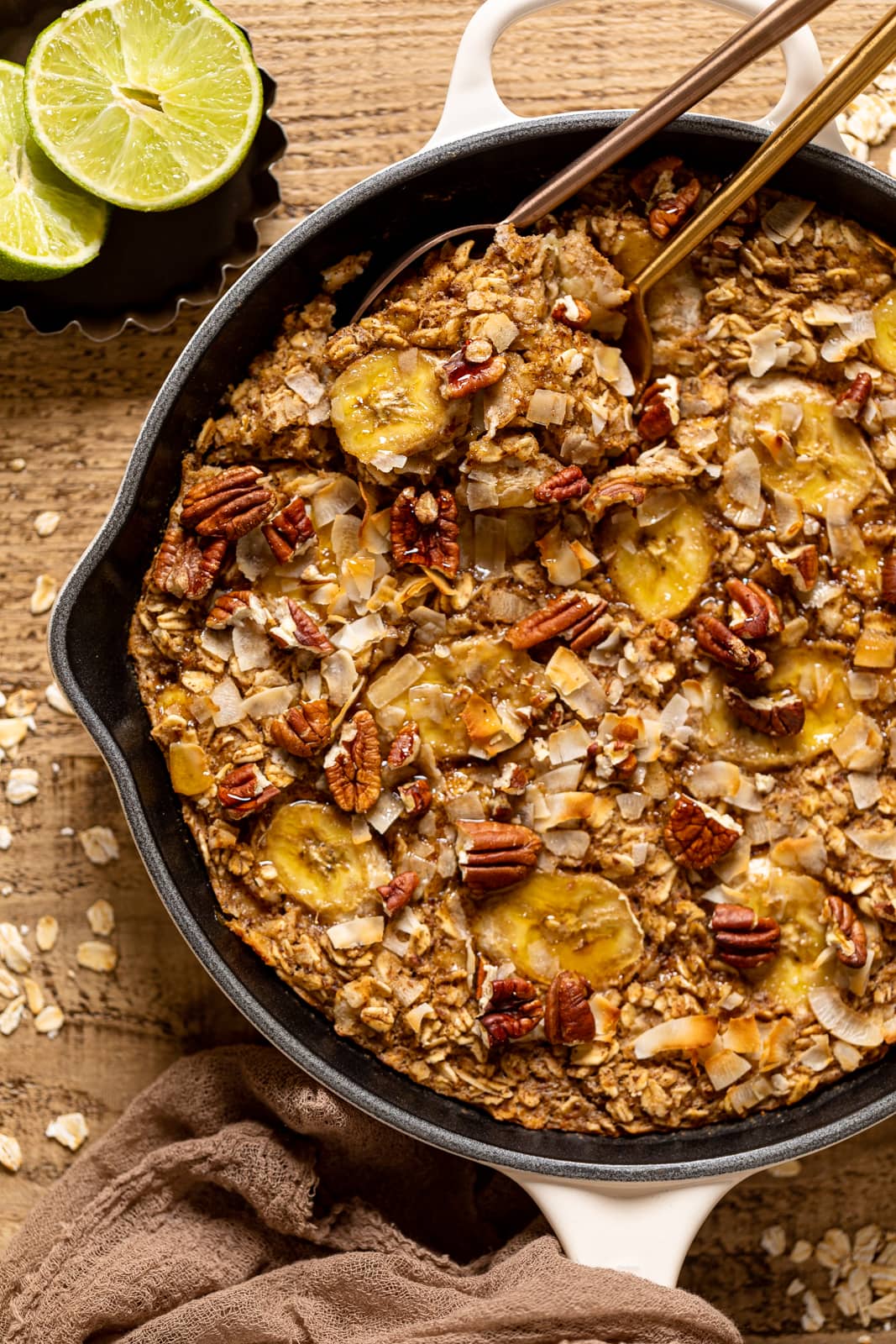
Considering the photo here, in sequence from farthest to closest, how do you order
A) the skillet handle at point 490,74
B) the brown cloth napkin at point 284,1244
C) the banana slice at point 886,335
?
the banana slice at point 886,335
the brown cloth napkin at point 284,1244
the skillet handle at point 490,74

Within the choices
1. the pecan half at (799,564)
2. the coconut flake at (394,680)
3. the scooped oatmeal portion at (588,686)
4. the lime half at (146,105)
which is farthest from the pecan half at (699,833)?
the lime half at (146,105)

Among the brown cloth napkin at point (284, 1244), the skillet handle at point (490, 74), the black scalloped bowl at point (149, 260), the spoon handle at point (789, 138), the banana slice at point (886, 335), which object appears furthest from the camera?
the black scalloped bowl at point (149, 260)

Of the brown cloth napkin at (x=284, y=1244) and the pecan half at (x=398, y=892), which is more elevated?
the pecan half at (x=398, y=892)

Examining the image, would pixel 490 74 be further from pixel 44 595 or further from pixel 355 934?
pixel 355 934

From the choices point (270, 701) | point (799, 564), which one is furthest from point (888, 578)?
point (270, 701)

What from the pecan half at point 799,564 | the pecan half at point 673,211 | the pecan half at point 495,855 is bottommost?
the pecan half at point 495,855

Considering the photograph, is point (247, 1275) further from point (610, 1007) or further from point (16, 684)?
point (16, 684)

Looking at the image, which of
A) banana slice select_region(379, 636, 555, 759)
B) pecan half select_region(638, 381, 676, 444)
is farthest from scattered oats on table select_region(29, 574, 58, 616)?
pecan half select_region(638, 381, 676, 444)

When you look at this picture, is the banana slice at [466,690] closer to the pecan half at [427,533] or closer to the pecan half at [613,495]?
the pecan half at [427,533]
